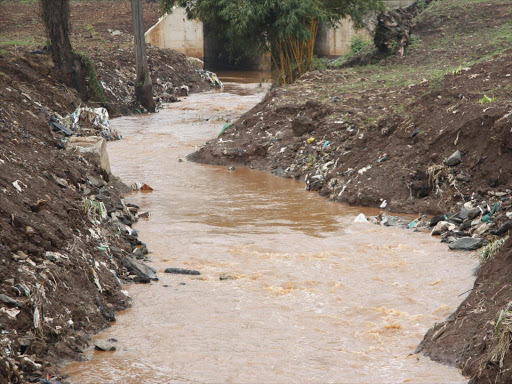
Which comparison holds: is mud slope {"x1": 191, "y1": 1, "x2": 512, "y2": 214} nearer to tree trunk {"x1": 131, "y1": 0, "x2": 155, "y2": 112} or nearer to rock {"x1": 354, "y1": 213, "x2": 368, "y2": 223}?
rock {"x1": 354, "y1": 213, "x2": 368, "y2": 223}

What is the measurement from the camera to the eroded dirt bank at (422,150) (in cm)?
583

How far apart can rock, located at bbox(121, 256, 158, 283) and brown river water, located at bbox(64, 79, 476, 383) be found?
16 centimetres

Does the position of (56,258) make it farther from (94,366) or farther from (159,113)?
(159,113)

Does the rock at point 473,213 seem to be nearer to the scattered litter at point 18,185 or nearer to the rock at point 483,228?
the rock at point 483,228

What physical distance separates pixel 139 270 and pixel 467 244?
374 centimetres

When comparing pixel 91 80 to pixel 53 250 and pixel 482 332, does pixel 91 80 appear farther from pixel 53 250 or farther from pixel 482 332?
pixel 482 332

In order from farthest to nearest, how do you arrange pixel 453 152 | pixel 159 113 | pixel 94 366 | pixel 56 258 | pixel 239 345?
1. pixel 159 113
2. pixel 453 152
3. pixel 56 258
4. pixel 239 345
5. pixel 94 366

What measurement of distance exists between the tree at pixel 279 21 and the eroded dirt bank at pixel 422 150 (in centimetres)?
185

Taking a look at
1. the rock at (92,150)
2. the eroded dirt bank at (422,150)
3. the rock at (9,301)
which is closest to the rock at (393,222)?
the eroded dirt bank at (422,150)

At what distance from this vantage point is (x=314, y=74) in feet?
60.0

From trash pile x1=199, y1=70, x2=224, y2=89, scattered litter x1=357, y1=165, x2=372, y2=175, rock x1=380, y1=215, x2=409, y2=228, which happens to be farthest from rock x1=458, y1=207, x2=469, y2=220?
trash pile x1=199, y1=70, x2=224, y2=89

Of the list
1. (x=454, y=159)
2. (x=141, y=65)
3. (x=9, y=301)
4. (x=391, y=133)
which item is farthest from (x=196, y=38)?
(x=9, y=301)

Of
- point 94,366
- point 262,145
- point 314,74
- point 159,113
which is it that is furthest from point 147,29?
point 94,366

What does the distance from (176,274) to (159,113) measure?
50.5 ft
